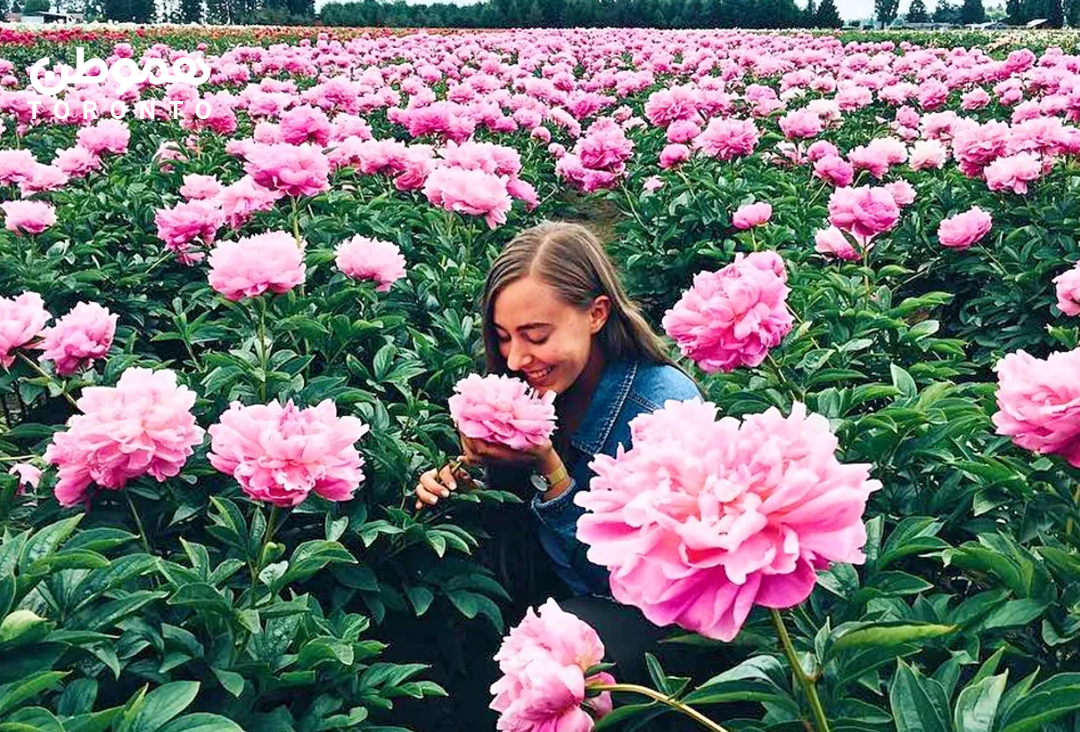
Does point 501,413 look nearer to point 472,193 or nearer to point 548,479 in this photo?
point 548,479

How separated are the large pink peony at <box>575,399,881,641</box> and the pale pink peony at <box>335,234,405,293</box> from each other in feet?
6.87

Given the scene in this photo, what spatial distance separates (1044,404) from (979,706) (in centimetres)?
51

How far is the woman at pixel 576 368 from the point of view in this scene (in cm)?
223

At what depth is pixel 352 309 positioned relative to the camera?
123 inches

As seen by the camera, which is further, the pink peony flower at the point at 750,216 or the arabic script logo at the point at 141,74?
the arabic script logo at the point at 141,74

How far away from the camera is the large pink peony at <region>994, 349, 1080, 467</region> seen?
1372 mm

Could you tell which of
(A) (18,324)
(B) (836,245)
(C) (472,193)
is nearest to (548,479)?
(A) (18,324)

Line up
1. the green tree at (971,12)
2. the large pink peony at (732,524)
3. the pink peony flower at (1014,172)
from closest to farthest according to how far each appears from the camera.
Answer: the large pink peony at (732,524) → the pink peony flower at (1014,172) → the green tree at (971,12)

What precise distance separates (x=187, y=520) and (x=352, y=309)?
119 centimetres

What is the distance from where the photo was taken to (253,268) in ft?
7.84

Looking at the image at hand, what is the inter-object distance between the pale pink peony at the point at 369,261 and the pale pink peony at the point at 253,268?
1.70ft

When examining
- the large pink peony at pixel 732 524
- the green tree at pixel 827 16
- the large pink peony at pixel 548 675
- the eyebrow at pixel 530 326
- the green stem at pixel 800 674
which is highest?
the green tree at pixel 827 16

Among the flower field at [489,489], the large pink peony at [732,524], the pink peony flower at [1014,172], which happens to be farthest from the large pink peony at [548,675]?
the pink peony flower at [1014,172]

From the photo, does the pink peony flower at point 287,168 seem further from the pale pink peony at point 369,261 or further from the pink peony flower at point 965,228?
the pink peony flower at point 965,228
